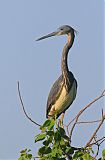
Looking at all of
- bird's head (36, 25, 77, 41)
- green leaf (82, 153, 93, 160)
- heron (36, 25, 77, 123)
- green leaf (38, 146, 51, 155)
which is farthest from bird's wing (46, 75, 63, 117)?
green leaf (82, 153, 93, 160)

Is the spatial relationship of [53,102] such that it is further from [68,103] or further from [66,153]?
[66,153]

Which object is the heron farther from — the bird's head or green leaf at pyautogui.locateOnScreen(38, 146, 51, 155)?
green leaf at pyautogui.locateOnScreen(38, 146, 51, 155)

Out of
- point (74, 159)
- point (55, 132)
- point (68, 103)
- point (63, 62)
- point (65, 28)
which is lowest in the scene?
point (74, 159)

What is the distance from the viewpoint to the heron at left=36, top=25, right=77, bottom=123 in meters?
5.16

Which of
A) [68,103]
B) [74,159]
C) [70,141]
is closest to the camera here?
[74,159]

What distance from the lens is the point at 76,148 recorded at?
272 cm

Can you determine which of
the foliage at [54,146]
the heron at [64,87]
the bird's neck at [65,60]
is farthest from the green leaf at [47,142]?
the bird's neck at [65,60]

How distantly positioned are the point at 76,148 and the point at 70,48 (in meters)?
2.77

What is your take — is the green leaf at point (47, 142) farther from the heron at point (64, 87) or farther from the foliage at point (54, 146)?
the heron at point (64, 87)

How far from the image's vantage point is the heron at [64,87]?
5164mm

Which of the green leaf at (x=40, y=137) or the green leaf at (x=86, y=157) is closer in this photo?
the green leaf at (x=86, y=157)

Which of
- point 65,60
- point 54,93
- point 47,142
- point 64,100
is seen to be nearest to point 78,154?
point 47,142

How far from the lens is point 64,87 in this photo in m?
5.21

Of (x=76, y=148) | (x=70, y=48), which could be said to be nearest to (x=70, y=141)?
(x=76, y=148)
